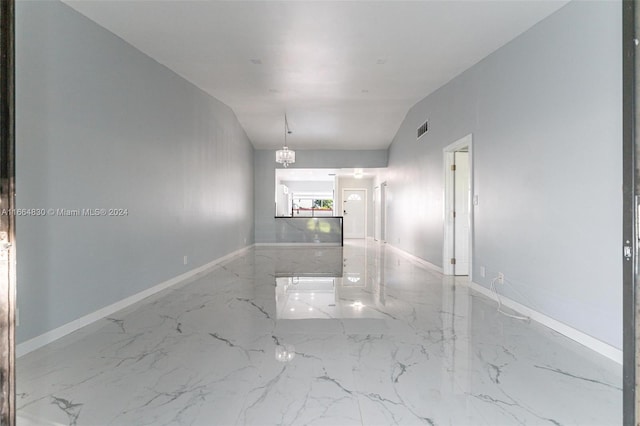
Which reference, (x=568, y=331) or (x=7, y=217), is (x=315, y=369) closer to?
(x=7, y=217)

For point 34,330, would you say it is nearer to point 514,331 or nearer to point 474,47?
point 514,331

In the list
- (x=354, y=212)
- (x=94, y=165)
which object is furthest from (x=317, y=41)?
(x=354, y=212)

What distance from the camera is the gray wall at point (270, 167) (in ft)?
31.9

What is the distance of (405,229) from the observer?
7570mm

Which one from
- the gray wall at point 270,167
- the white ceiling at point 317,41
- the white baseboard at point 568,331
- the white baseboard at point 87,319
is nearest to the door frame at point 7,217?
the white baseboard at point 87,319

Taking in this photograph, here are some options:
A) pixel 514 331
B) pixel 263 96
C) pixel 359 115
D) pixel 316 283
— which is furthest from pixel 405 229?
pixel 514 331

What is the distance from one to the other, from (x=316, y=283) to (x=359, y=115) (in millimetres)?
4104

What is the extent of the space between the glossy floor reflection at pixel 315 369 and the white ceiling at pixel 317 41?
2.85 m

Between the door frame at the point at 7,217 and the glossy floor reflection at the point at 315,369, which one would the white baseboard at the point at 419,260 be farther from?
the door frame at the point at 7,217

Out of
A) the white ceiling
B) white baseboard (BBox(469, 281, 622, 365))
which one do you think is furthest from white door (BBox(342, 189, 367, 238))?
white baseboard (BBox(469, 281, 622, 365))

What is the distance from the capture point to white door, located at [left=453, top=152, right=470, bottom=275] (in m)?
5.16

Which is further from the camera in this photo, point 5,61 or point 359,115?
point 359,115

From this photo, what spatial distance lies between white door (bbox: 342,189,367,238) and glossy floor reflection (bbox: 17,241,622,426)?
964cm

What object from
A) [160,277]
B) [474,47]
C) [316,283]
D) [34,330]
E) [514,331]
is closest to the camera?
[34,330]
